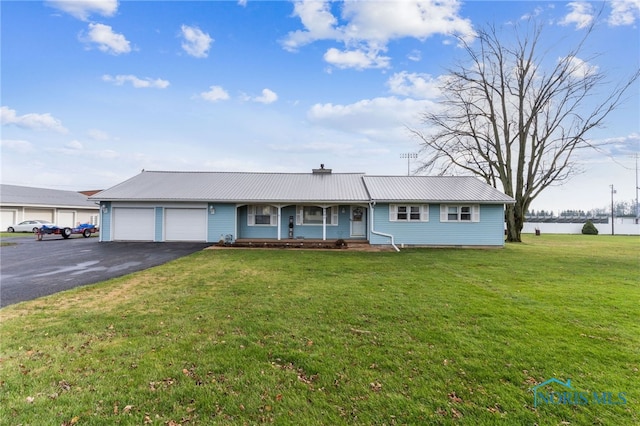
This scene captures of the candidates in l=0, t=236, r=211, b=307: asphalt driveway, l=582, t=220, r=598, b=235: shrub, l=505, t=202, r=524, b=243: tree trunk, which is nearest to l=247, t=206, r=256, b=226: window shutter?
l=0, t=236, r=211, b=307: asphalt driveway

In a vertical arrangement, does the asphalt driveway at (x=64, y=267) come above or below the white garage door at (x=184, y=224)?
below

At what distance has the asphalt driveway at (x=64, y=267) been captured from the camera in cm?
689

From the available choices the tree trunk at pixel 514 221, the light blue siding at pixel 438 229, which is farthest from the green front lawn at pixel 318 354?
the tree trunk at pixel 514 221

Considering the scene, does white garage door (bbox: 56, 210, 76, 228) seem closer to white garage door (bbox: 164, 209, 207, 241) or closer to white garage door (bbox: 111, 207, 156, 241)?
white garage door (bbox: 111, 207, 156, 241)

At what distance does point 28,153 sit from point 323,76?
2605 centimetres

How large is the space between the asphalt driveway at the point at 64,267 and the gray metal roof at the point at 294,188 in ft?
14.8

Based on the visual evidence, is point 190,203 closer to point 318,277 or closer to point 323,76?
point 323,76

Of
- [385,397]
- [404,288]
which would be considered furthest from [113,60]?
[385,397]

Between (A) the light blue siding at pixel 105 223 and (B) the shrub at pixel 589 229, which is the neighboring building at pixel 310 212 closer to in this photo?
(A) the light blue siding at pixel 105 223

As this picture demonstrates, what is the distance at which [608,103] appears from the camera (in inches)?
776

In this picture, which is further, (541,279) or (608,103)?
(608,103)

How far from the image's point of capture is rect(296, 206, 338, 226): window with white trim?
1794cm

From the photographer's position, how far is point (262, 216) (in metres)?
18.1

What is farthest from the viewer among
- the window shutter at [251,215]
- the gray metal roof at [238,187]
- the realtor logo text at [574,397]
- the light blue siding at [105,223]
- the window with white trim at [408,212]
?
the window shutter at [251,215]
